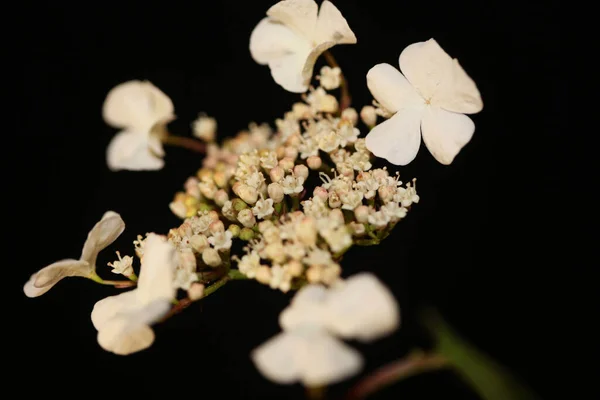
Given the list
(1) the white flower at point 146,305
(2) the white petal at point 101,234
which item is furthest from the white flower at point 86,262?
(1) the white flower at point 146,305

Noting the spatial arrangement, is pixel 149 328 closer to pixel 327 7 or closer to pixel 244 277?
pixel 244 277

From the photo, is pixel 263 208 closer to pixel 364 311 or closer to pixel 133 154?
pixel 364 311

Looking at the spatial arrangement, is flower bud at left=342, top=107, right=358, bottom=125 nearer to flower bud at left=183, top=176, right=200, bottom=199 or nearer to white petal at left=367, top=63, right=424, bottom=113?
white petal at left=367, top=63, right=424, bottom=113

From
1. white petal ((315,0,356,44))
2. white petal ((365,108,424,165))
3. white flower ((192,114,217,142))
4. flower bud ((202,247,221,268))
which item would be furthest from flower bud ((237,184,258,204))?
white flower ((192,114,217,142))

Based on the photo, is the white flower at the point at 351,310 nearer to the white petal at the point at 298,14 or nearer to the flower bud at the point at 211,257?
the flower bud at the point at 211,257

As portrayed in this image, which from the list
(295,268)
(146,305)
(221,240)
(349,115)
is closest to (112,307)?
(146,305)

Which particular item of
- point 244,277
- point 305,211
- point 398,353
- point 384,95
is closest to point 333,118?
point 384,95
